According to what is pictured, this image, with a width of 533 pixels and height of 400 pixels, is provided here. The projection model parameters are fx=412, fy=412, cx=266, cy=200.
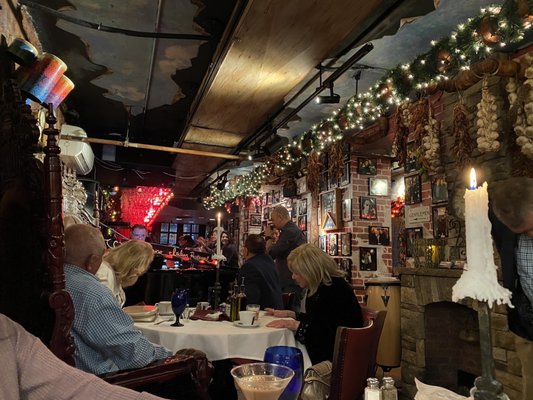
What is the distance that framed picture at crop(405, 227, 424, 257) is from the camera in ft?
16.0

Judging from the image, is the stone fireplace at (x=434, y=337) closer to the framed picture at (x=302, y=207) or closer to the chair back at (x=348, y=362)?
the chair back at (x=348, y=362)

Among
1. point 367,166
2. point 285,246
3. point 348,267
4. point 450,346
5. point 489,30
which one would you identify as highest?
point 489,30

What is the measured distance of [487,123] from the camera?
3520 millimetres

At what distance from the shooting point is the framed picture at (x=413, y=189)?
4.85m

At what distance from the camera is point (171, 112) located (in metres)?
6.49

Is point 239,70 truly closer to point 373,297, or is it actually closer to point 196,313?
point 196,313

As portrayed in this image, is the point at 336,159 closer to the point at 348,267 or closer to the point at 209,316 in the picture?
the point at 348,267

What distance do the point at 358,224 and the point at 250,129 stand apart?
7.39 feet

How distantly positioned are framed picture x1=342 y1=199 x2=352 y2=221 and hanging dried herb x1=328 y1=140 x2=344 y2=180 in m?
0.42

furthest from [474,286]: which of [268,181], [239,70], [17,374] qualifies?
[268,181]

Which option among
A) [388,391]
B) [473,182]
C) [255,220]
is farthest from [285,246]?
[255,220]

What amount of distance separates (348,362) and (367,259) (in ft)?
14.4

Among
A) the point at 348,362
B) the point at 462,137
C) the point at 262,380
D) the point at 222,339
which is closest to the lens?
the point at 262,380

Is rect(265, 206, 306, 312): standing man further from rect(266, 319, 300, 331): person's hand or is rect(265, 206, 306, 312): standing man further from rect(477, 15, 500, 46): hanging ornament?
rect(477, 15, 500, 46): hanging ornament
